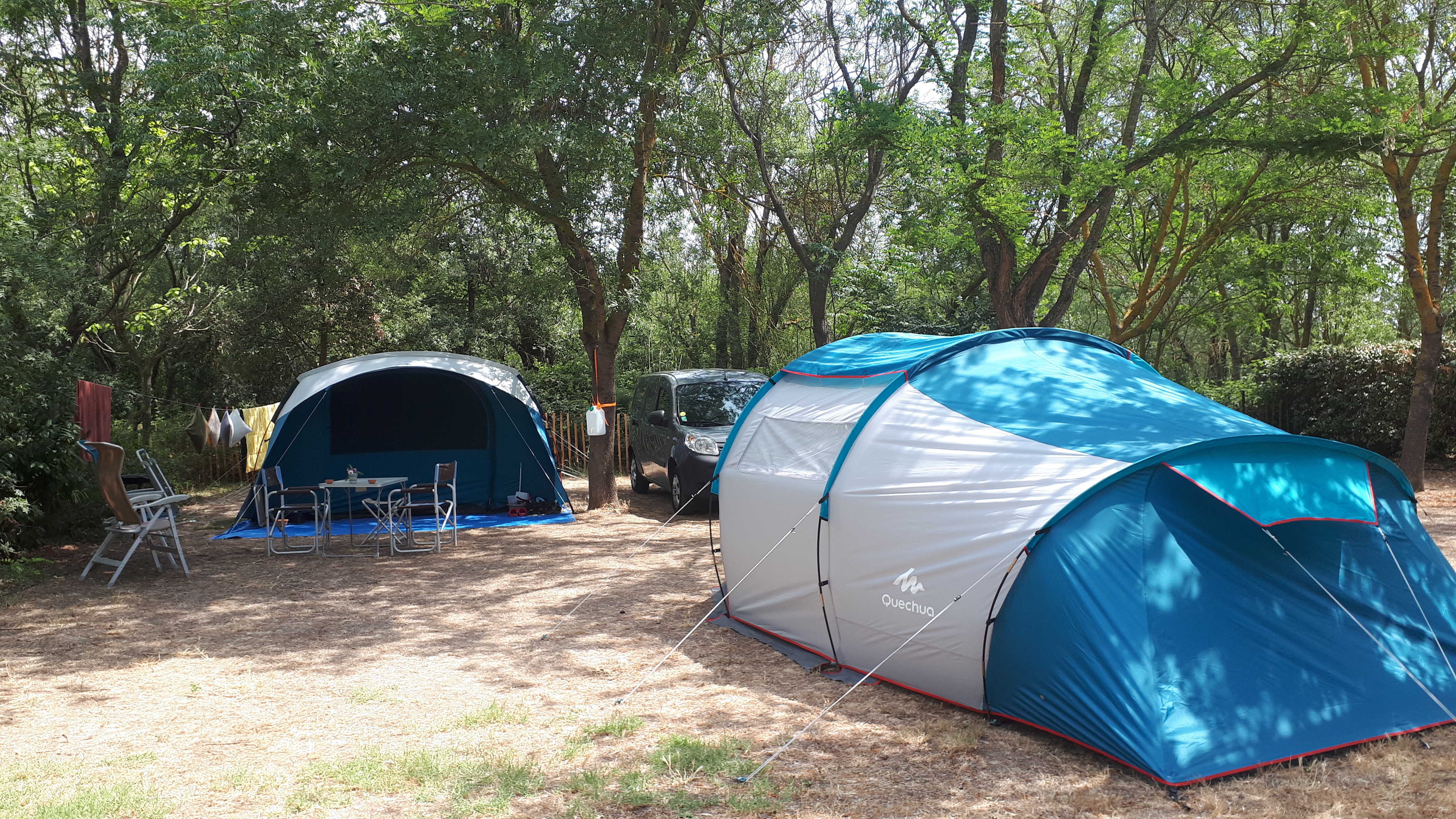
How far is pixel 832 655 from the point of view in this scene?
17.3 ft

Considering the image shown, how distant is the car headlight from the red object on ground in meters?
5.55

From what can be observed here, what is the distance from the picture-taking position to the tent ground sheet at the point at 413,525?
1020 centimetres

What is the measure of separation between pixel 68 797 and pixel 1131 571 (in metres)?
4.28

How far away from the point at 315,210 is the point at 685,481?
4697 mm

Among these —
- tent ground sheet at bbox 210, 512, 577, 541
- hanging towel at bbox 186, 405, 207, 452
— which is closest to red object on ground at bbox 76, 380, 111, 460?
tent ground sheet at bbox 210, 512, 577, 541

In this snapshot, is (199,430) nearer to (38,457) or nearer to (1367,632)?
(38,457)

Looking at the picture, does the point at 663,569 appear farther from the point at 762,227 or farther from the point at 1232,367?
the point at 1232,367

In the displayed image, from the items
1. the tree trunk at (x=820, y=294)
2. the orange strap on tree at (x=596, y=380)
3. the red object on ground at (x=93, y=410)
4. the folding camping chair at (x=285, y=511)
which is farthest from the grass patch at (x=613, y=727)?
the tree trunk at (x=820, y=294)

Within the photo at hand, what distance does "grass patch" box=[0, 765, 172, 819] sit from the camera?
3.47m

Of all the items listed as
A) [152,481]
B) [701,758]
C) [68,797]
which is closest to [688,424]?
[152,481]

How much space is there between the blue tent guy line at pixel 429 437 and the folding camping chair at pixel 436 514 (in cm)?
69

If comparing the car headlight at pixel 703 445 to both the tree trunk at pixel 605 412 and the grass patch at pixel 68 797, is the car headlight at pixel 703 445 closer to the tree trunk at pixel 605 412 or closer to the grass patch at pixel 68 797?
the tree trunk at pixel 605 412

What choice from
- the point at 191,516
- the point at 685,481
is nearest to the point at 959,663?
the point at 685,481

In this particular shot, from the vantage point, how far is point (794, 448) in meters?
5.83
